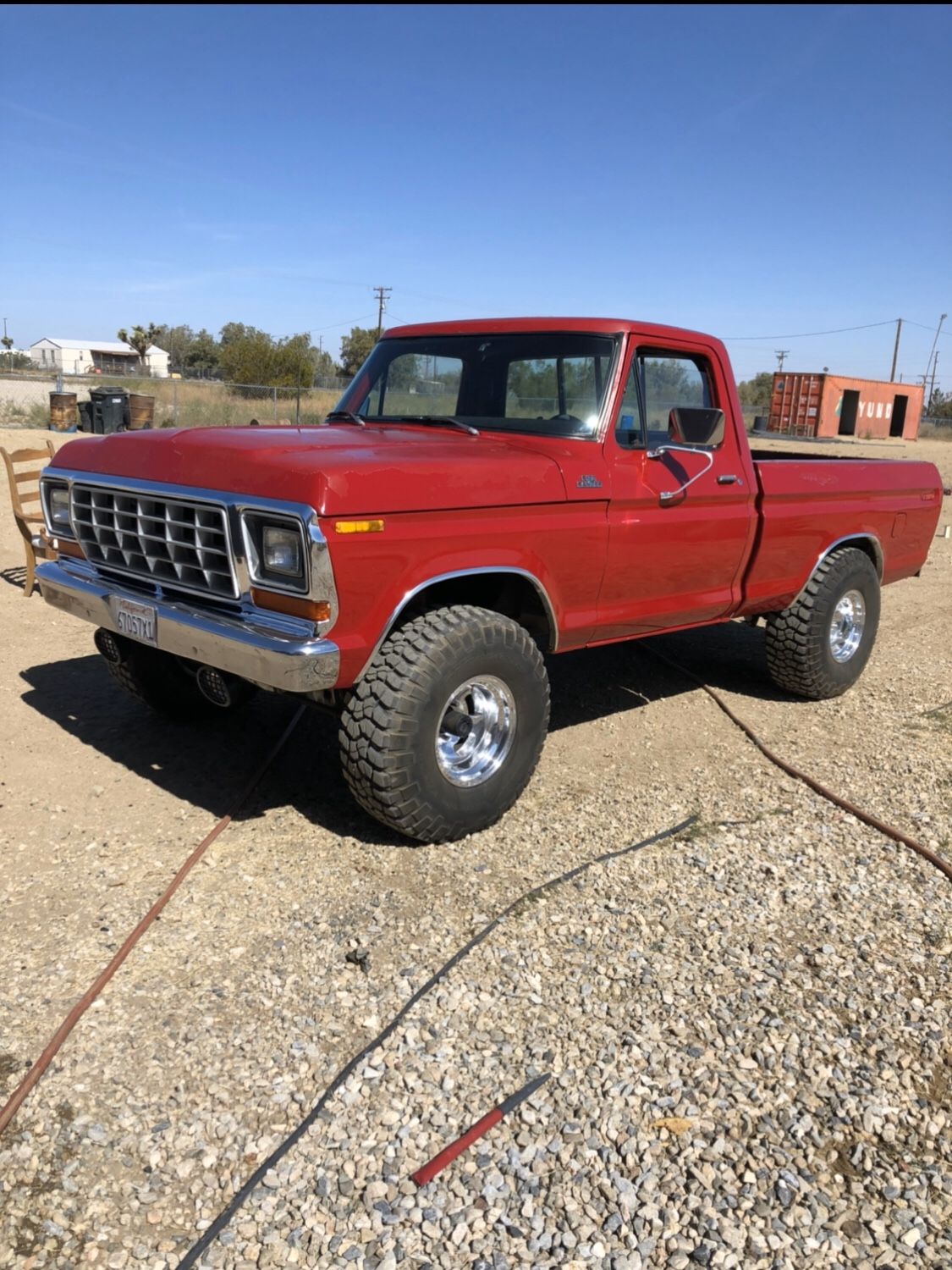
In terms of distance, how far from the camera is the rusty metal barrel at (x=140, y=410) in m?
20.8

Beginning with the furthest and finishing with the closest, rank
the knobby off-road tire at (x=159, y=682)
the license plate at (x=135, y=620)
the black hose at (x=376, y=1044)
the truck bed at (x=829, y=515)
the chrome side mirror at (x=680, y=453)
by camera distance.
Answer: the truck bed at (x=829, y=515) < the knobby off-road tire at (x=159, y=682) < the chrome side mirror at (x=680, y=453) < the license plate at (x=135, y=620) < the black hose at (x=376, y=1044)

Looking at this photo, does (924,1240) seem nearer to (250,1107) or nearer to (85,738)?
(250,1107)

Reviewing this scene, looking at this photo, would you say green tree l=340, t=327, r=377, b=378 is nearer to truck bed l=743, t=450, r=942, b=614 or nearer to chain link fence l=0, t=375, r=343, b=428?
chain link fence l=0, t=375, r=343, b=428

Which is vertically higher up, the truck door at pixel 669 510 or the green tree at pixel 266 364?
the green tree at pixel 266 364

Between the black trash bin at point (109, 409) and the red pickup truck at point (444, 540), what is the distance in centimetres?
1686

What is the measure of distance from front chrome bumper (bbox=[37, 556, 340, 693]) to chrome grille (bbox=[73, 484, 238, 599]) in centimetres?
10

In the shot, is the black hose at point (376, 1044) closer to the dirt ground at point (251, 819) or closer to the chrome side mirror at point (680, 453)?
the dirt ground at point (251, 819)

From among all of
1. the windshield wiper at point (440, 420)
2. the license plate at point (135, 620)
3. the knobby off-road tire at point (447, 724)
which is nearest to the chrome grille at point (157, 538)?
the license plate at point (135, 620)

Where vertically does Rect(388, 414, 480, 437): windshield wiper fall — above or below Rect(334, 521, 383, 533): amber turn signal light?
above

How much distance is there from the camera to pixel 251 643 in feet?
11.2

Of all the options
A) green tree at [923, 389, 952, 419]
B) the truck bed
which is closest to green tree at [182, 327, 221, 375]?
green tree at [923, 389, 952, 419]

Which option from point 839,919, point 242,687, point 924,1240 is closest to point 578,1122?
point 924,1240

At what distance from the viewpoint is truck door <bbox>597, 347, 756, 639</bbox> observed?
454 cm

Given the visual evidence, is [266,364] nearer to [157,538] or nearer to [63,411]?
[63,411]
